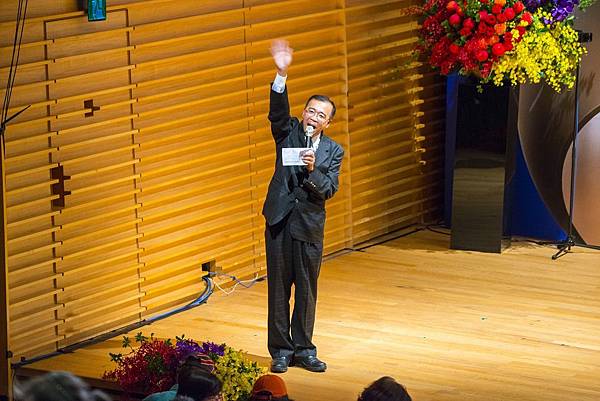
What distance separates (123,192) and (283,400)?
3794 millimetres

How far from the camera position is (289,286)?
7113 mm

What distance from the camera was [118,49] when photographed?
25.7 ft

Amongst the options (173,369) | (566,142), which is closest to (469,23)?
(566,142)

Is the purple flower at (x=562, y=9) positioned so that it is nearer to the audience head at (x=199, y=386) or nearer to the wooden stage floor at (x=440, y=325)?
the wooden stage floor at (x=440, y=325)

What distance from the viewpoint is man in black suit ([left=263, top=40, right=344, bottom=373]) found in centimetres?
693

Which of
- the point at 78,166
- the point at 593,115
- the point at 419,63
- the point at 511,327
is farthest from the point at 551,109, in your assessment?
the point at 78,166

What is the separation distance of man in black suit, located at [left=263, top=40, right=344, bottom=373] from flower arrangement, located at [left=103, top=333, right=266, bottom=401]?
2.99 ft

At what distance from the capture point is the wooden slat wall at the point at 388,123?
400 inches

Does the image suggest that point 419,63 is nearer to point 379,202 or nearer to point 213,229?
point 379,202

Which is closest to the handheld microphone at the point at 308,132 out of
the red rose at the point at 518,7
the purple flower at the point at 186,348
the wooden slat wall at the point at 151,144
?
the purple flower at the point at 186,348

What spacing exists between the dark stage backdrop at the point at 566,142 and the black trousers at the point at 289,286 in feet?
11.9

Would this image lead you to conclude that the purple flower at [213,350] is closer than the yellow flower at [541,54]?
Yes

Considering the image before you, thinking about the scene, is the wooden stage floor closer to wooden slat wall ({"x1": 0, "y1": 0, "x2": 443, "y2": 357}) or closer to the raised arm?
wooden slat wall ({"x1": 0, "y1": 0, "x2": 443, "y2": 357})

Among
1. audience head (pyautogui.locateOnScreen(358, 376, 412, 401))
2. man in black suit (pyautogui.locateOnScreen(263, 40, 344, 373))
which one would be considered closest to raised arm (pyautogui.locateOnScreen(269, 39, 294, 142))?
man in black suit (pyautogui.locateOnScreen(263, 40, 344, 373))
